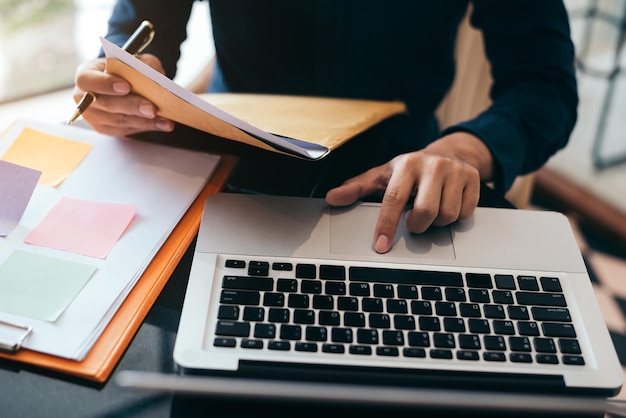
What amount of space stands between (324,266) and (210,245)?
0.41 ft

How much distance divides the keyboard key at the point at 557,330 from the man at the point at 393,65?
0.22 meters

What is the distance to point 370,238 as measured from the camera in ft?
2.05

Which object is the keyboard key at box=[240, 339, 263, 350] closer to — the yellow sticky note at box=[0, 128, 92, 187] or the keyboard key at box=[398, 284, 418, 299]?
the keyboard key at box=[398, 284, 418, 299]

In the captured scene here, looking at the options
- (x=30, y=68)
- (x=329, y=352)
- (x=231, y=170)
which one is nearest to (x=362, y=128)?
(x=231, y=170)

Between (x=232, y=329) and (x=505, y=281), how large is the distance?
0.29m

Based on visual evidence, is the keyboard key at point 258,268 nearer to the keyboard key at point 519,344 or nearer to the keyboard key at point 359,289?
the keyboard key at point 359,289

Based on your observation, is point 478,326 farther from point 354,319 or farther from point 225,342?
point 225,342

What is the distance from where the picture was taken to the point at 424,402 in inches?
18.4

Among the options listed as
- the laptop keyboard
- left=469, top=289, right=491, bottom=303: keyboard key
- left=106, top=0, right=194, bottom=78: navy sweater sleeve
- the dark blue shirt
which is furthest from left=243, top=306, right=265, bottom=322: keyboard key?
left=106, top=0, right=194, bottom=78: navy sweater sleeve

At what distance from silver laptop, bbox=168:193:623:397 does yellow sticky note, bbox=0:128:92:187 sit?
0.20 metres

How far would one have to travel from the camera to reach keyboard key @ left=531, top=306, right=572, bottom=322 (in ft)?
1.81

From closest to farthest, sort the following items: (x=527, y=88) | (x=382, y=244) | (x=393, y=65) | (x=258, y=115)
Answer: (x=382, y=244) < (x=258, y=115) < (x=527, y=88) < (x=393, y=65)

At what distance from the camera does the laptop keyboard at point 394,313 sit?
51 centimetres

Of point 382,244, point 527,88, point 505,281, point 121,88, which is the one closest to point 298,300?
point 382,244
